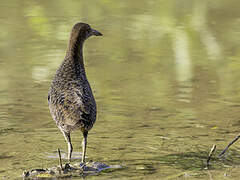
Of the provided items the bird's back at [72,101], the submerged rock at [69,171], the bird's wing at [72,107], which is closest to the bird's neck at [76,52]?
the bird's back at [72,101]

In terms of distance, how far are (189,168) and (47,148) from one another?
5.45 ft

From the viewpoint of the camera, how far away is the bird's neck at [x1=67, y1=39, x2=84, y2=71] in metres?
7.43

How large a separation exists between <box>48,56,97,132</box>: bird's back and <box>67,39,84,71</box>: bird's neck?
0.12m

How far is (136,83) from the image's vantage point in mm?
10867

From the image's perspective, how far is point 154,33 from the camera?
48.0ft

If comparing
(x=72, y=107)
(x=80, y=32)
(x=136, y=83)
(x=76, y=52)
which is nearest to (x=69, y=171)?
(x=72, y=107)

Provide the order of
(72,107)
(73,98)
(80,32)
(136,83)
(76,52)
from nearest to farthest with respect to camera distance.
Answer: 1. (72,107)
2. (73,98)
3. (76,52)
4. (80,32)
5. (136,83)

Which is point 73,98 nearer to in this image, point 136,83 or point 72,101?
point 72,101

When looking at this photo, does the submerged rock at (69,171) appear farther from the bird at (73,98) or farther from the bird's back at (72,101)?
the bird's back at (72,101)

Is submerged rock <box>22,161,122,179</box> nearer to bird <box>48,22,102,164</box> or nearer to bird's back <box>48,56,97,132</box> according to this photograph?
bird <box>48,22,102,164</box>

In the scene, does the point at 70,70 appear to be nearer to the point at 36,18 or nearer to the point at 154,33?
the point at 154,33

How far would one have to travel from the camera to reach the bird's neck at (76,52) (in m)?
7.43

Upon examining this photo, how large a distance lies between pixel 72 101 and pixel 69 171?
0.71 meters

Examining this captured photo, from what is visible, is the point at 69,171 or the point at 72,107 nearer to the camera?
the point at 72,107
